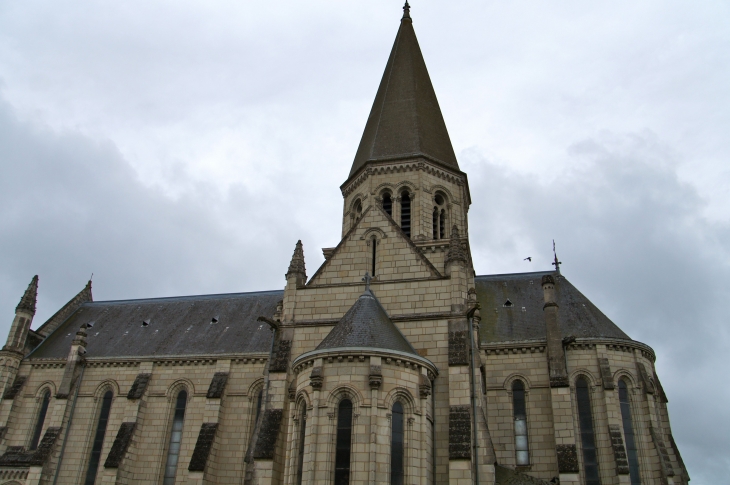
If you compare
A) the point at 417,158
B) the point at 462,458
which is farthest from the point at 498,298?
the point at 462,458

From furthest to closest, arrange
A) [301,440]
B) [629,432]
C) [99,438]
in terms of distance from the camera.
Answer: [99,438] < [629,432] < [301,440]

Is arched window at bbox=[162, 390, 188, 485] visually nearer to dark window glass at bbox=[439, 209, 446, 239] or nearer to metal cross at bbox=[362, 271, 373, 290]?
metal cross at bbox=[362, 271, 373, 290]

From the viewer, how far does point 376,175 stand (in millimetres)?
30641

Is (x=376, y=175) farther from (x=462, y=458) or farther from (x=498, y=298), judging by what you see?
(x=462, y=458)

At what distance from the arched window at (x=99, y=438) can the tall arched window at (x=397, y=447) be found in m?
18.9

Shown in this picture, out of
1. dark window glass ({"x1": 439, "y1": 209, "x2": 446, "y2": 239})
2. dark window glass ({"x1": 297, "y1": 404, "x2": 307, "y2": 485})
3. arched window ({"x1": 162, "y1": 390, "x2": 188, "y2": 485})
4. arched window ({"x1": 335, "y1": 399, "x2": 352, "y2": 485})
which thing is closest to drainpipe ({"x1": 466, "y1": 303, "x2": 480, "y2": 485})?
arched window ({"x1": 335, "y1": 399, "x2": 352, "y2": 485})

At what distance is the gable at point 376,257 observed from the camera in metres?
21.4

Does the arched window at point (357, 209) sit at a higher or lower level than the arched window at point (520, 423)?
higher

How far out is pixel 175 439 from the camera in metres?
28.8

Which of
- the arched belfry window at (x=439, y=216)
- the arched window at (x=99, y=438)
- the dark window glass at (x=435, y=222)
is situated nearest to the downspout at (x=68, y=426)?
the arched window at (x=99, y=438)

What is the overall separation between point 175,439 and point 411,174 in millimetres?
17268

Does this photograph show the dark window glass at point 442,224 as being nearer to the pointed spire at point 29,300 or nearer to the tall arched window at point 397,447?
the tall arched window at point 397,447

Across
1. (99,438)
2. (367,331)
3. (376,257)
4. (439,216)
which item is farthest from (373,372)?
(99,438)

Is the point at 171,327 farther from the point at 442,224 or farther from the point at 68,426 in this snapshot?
the point at 442,224
